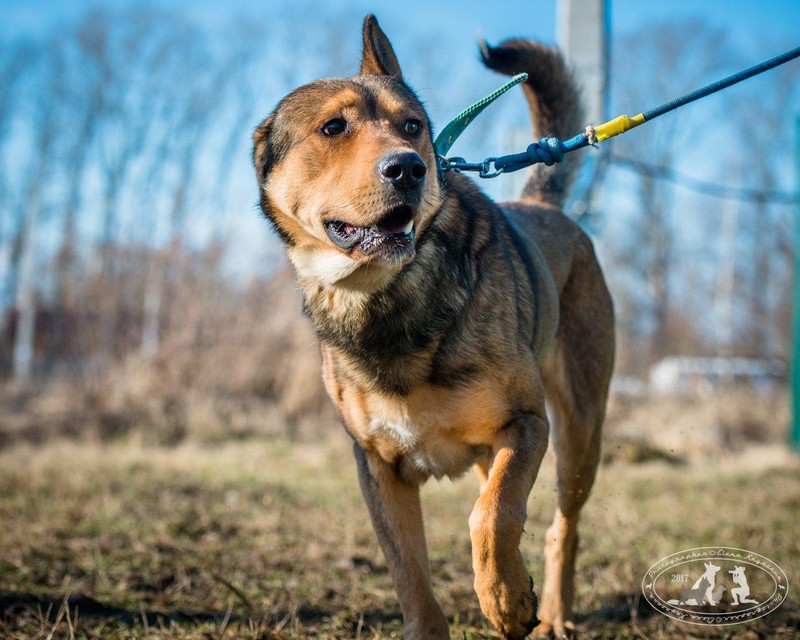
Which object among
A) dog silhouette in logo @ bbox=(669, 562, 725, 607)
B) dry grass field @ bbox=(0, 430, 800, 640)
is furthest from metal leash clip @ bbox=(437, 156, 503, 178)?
dog silhouette in logo @ bbox=(669, 562, 725, 607)

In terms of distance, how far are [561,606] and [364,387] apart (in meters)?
1.42

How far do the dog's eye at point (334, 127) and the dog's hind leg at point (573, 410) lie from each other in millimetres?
1619

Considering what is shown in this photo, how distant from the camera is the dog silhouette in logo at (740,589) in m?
3.49

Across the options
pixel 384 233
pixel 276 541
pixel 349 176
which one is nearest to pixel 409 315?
pixel 384 233

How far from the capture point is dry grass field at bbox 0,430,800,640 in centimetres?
325

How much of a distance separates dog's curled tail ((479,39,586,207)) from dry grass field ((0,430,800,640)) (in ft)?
5.51

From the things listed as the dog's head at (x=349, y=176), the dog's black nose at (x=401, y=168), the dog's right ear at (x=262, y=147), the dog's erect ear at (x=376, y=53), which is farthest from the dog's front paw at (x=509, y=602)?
the dog's erect ear at (x=376, y=53)

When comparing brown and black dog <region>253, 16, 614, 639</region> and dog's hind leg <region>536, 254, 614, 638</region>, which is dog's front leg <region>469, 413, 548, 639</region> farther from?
dog's hind leg <region>536, 254, 614, 638</region>

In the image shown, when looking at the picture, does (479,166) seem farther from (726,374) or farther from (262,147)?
(726,374)

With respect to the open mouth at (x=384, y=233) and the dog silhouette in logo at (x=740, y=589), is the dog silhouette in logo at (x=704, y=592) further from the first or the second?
the open mouth at (x=384, y=233)

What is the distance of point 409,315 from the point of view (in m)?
2.88

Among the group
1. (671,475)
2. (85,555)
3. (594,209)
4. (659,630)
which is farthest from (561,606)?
(594,209)

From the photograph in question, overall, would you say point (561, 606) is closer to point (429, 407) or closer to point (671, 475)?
point (429, 407)

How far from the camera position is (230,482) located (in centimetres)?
686
